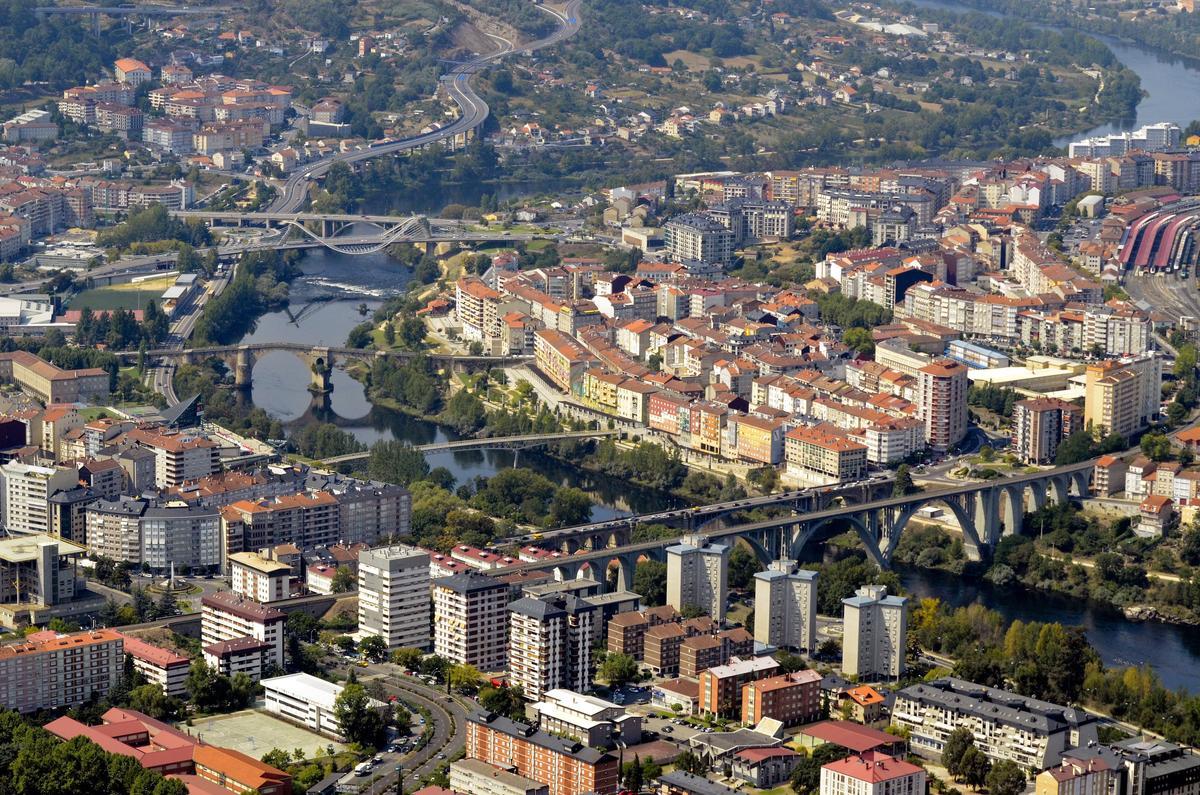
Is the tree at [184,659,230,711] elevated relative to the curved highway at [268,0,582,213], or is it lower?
elevated

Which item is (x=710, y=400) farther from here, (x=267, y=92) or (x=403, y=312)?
(x=267, y=92)

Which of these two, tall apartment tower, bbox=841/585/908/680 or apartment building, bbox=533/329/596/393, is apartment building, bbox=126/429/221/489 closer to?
apartment building, bbox=533/329/596/393

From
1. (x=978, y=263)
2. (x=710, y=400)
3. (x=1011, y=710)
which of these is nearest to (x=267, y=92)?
(x=978, y=263)

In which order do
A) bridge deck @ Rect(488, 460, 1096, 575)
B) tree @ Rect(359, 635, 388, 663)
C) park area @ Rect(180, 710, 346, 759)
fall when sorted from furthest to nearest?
bridge deck @ Rect(488, 460, 1096, 575)
tree @ Rect(359, 635, 388, 663)
park area @ Rect(180, 710, 346, 759)

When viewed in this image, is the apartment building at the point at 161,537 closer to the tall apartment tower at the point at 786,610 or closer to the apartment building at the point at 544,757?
the tall apartment tower at the point at 786,610

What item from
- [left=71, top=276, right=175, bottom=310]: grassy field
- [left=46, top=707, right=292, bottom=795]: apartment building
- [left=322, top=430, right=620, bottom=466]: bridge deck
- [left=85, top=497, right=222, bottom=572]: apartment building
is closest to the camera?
[left=46, top=707, right=292, bottom=795]: apartment building

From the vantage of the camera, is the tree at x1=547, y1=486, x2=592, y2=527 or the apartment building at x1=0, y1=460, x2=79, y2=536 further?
the tree at x1=547, y1=486, x2=592, y2=527

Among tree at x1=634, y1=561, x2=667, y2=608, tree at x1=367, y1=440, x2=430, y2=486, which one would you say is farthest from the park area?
tree at x1=367, y1=440, x2=430, y2=486
